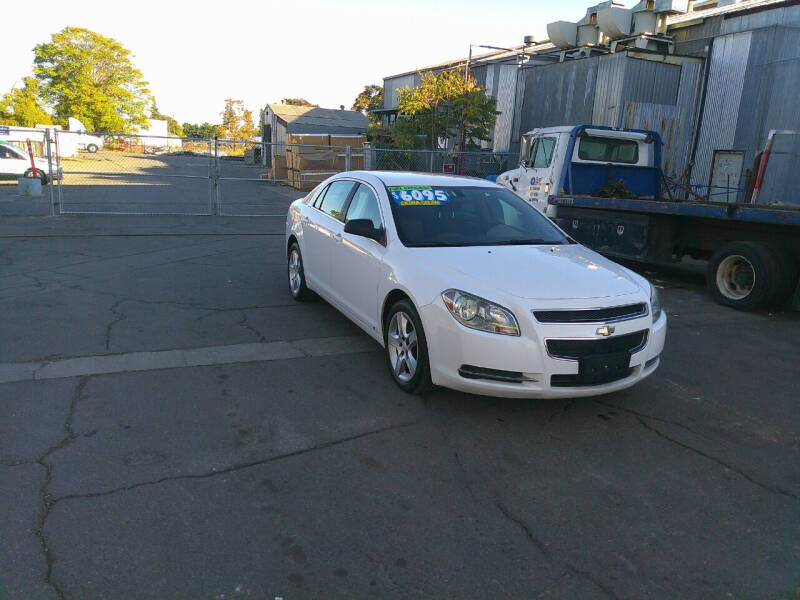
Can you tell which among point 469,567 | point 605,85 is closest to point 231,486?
point 469,567

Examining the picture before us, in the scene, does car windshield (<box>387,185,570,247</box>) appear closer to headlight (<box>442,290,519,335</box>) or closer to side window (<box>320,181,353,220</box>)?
side window (<box>320,181,353,220</box>)

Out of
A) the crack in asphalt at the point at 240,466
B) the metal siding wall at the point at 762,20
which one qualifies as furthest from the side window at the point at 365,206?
the metal siding wall at the point at 762,20

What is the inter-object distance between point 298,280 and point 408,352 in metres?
2.98

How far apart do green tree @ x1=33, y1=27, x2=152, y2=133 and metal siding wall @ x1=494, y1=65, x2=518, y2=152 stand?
145 feet

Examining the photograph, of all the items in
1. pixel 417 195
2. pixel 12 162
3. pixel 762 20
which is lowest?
pixel 12 162

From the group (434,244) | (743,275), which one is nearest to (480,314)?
(434,244)

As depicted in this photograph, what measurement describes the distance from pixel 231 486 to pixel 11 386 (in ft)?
7.65

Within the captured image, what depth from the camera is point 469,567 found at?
2.73 m

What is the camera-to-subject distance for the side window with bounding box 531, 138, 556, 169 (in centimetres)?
1098

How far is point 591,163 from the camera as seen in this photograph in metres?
10.8

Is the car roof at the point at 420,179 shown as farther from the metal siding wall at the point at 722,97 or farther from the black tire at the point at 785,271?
the metal siding wall at the point at 722,97

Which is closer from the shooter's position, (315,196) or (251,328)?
(251,328)

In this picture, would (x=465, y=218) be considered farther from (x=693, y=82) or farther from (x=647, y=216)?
(x=693, y=82)

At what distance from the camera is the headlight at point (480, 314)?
392 cm
